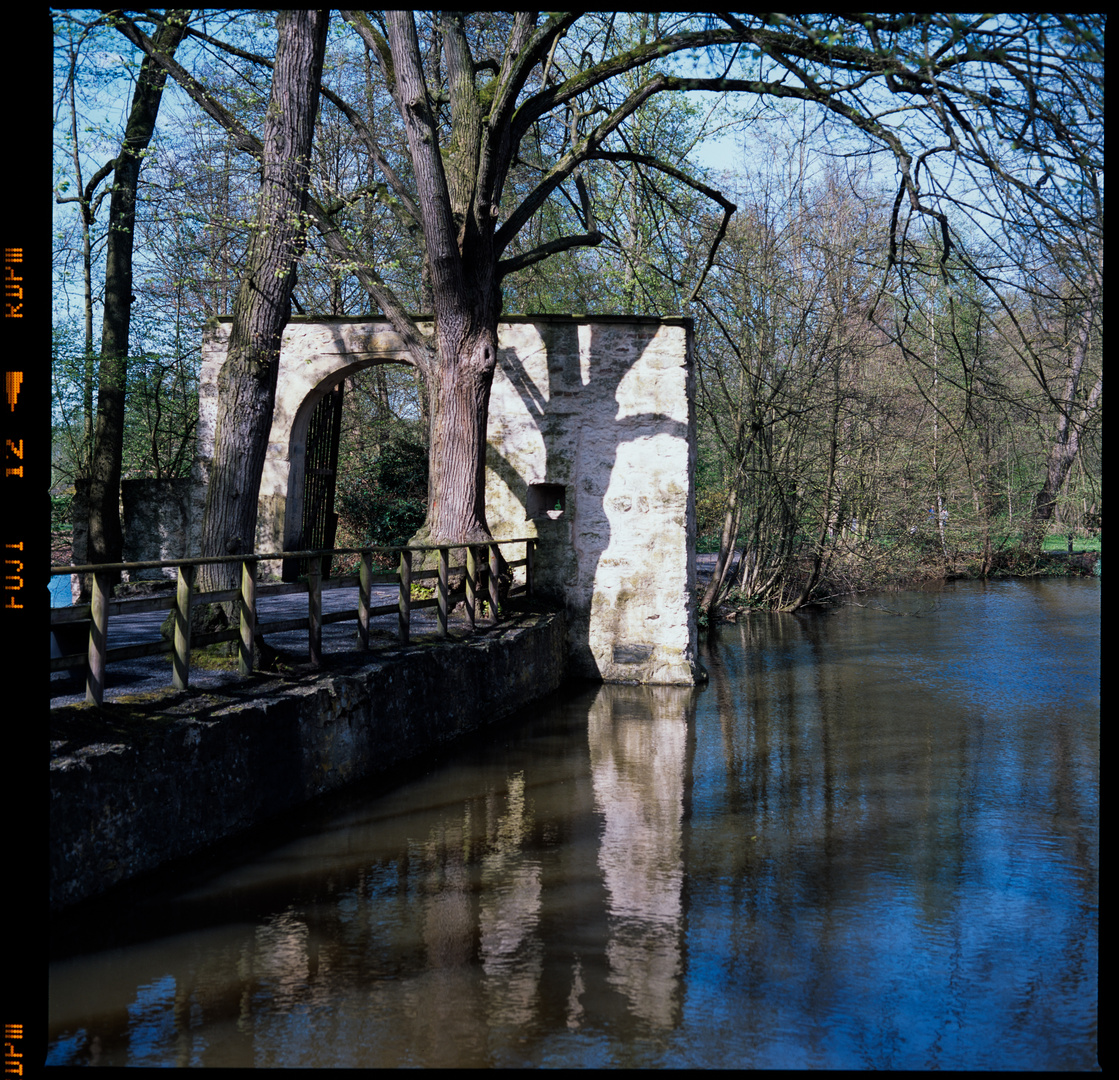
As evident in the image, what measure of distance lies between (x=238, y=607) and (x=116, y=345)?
20.0 ft

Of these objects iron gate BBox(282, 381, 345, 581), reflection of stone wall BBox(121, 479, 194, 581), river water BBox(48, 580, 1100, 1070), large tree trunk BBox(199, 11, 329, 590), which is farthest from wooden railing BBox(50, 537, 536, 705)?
reflection of stone wall BBox(121, 479, 194, 581)

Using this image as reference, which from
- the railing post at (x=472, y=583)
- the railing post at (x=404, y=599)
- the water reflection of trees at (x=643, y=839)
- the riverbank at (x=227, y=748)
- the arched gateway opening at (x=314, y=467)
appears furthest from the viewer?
the arched gateway opening at (x=314, y=467)

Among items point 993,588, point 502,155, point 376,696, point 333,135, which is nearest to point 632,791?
point 376,696

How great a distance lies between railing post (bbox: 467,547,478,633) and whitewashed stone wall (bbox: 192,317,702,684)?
62.3 inches

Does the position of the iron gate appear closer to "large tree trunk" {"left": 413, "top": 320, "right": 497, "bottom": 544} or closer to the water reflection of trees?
"large tree trunk" {"left": 413, "top": 320, "right": 497, "bottom": 544}

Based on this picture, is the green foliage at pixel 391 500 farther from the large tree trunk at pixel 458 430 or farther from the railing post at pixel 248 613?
Answer: the railing post at pixel 248 613

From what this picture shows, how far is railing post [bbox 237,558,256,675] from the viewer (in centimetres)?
610

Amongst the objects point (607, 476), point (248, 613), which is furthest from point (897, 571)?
point (248, 613)

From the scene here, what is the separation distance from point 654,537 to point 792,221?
250 inches

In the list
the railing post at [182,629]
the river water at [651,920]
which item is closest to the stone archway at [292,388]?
the river water at [651,920]

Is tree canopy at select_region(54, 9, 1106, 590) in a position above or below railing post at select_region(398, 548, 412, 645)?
above

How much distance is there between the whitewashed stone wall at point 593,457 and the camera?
35.1 feet

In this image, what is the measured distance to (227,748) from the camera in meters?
5.39

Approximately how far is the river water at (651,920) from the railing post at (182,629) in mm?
989
